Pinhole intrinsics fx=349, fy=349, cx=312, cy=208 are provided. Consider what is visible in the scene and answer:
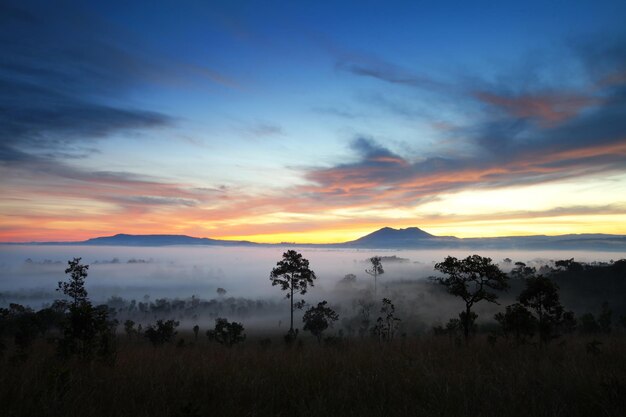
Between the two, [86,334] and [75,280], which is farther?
[75,280]

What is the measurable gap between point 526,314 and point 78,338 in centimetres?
2181

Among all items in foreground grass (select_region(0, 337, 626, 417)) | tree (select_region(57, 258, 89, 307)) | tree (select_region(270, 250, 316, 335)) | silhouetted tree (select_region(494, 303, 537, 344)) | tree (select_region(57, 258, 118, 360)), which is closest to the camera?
foreground grass (select_region(0, 337, 626, 417))

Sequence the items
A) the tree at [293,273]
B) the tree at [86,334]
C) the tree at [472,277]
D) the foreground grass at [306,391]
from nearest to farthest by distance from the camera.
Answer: the foreground grass at [306,391], the tree at [86,334], the tree at [472,277], the tree at [293,273]

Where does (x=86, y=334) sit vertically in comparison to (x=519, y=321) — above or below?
above

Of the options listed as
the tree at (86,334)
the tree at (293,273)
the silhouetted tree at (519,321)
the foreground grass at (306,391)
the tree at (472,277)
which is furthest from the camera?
the tree at (293,273)

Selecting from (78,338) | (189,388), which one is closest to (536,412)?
(189,388)

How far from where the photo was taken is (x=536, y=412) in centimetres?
504

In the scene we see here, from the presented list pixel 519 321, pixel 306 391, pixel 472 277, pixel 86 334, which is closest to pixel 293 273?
pixel 472 277

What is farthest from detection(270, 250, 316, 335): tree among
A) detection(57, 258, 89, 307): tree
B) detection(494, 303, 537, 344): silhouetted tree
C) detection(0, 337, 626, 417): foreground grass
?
detection(0, 337, 626, 417): foreground grass

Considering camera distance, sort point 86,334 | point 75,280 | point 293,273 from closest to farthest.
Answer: point 86,334 → point 75,280 → point 293,273

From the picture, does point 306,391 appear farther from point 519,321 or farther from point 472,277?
point 472,277

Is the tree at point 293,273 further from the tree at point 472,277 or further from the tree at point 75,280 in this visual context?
the tree at point 472,277

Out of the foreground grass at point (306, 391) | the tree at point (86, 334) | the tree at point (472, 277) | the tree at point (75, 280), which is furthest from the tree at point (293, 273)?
the foreground grass at point (306, 391)

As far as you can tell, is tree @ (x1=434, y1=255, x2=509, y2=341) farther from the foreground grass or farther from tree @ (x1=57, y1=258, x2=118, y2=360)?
tree @ (x1=57, y1=258, x2=118, y2=360)
